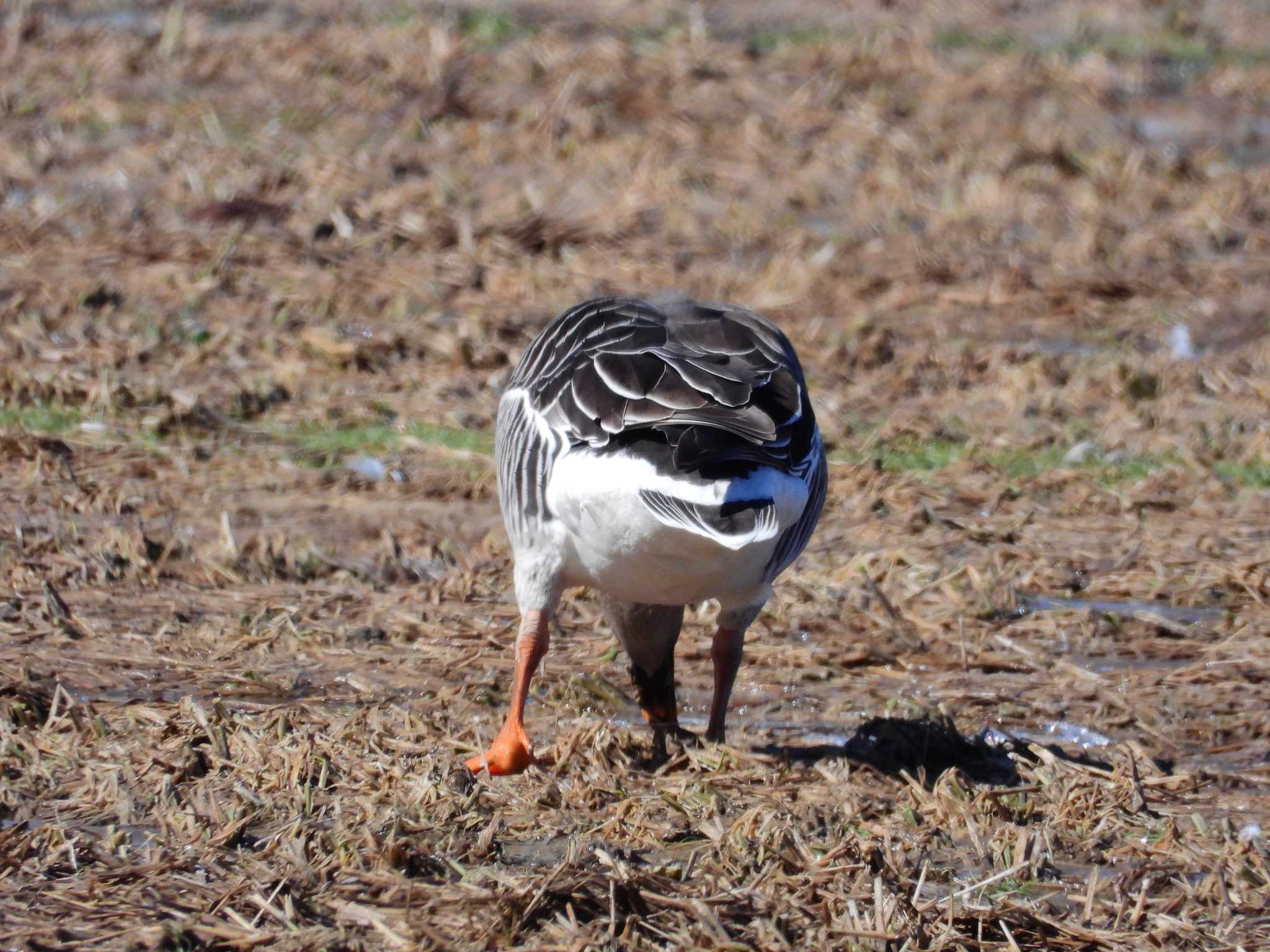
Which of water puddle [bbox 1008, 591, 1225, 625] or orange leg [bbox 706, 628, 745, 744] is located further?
water puddle [bbox 1008, 591, 1225, 625]

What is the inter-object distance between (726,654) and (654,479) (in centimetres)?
105

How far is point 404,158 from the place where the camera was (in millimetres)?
11852

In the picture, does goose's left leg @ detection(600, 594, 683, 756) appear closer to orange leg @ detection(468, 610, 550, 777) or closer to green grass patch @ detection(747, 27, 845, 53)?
orange leg @ detection(468, 610, 550, 777)

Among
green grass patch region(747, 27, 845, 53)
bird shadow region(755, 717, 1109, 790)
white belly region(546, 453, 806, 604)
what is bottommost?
green grass patch region(747, 27, 845, 53)

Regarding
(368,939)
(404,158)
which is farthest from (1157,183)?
(368,939)

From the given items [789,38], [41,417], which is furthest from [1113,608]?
[789,38]

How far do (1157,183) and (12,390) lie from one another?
7.96 metres

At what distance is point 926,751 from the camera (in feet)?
17.3

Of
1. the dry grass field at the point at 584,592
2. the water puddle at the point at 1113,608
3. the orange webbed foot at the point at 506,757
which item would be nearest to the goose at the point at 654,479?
the orange webbed foot at the point at 506,757

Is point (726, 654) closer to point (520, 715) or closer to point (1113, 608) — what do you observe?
point (520, 715)

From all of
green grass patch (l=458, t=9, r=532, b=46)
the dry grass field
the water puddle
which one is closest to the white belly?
the dry grass field

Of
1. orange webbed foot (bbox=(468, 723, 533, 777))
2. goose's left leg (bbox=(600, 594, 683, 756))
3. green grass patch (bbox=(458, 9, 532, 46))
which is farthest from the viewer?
green grass patch (bbox=(458, 9, 532, 46))

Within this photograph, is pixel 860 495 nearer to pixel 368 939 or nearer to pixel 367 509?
pixel 367 509

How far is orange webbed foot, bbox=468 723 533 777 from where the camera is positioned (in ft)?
16.1
